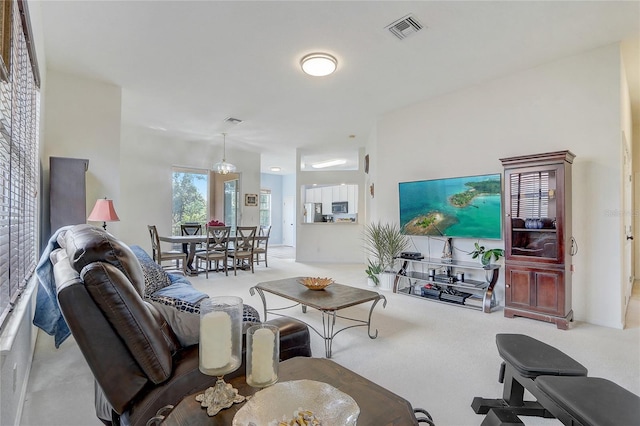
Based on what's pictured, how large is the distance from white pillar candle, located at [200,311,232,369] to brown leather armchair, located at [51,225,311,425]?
398mm

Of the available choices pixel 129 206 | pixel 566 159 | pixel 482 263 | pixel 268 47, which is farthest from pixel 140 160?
pixel 566 159

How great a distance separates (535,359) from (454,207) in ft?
9.61

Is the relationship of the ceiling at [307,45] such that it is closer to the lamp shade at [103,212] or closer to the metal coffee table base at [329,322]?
the lamp shade at [103,212]

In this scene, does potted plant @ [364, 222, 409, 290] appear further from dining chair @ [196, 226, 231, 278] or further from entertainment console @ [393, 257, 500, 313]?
dining chair @ [196, 226, 231, 278]

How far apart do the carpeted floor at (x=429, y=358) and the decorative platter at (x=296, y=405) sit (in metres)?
1.16

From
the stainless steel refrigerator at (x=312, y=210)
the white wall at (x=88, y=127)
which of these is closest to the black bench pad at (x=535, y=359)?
the white wall at (x=88, y=127)

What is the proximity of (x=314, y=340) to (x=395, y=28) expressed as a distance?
3066 millimetres

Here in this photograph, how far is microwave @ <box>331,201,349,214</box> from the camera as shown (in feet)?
29.4

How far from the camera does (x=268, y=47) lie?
342 cm

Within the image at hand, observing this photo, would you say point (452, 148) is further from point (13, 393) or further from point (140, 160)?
point (140, 160)

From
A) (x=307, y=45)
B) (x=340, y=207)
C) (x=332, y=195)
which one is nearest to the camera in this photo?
(x=307, y=45)

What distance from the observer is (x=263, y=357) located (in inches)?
41.1

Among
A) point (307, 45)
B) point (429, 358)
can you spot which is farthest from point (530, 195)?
point (307, 45)

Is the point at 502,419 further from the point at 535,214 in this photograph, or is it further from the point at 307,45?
the point at 307,45
